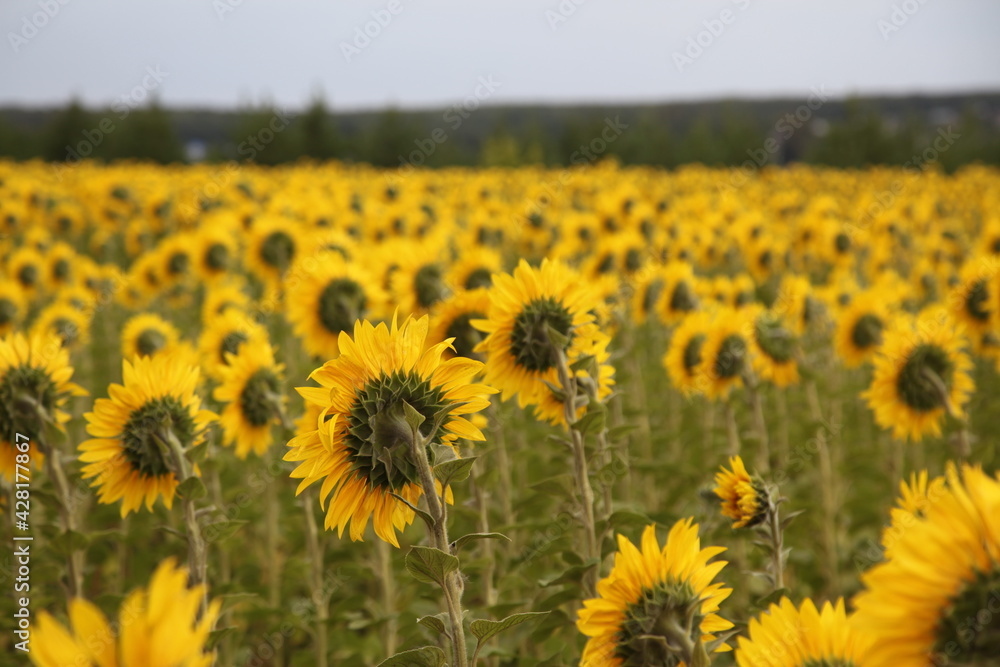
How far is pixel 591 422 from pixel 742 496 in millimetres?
467

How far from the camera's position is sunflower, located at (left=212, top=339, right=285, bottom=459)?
3.16 metres

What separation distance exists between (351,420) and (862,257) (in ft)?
33.6

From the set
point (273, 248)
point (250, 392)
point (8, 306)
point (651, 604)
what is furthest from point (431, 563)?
point (8, 306)

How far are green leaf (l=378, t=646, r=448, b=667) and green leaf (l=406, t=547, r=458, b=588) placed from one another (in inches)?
6.0

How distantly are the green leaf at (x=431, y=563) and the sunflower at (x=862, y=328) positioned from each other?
3917 millimetres

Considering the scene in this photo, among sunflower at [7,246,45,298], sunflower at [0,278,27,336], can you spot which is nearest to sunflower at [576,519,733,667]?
sunflower at [0,278,27,336]

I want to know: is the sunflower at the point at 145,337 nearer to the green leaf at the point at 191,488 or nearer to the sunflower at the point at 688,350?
the green leaf at the point at 191,488

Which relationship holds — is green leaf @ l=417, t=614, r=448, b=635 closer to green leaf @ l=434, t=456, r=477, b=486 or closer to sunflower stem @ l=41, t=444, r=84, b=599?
green leaf @ l=434, t=456, r=477, b=486

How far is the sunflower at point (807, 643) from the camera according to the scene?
1479 mm

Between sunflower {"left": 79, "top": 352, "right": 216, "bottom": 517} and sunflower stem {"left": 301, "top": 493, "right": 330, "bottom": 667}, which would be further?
sunflower stem {"left": 301, "top": 493, "right": 330, "bottom": 667}

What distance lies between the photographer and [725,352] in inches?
147

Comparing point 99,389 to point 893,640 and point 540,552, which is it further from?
point 893,640

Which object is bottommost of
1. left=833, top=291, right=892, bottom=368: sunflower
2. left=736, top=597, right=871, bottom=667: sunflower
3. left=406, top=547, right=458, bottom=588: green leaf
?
left=736, top=597, right=871, bottom=667: sunflower

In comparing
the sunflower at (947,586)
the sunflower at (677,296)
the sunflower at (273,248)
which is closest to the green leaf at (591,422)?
the sunflower at (947,586)
